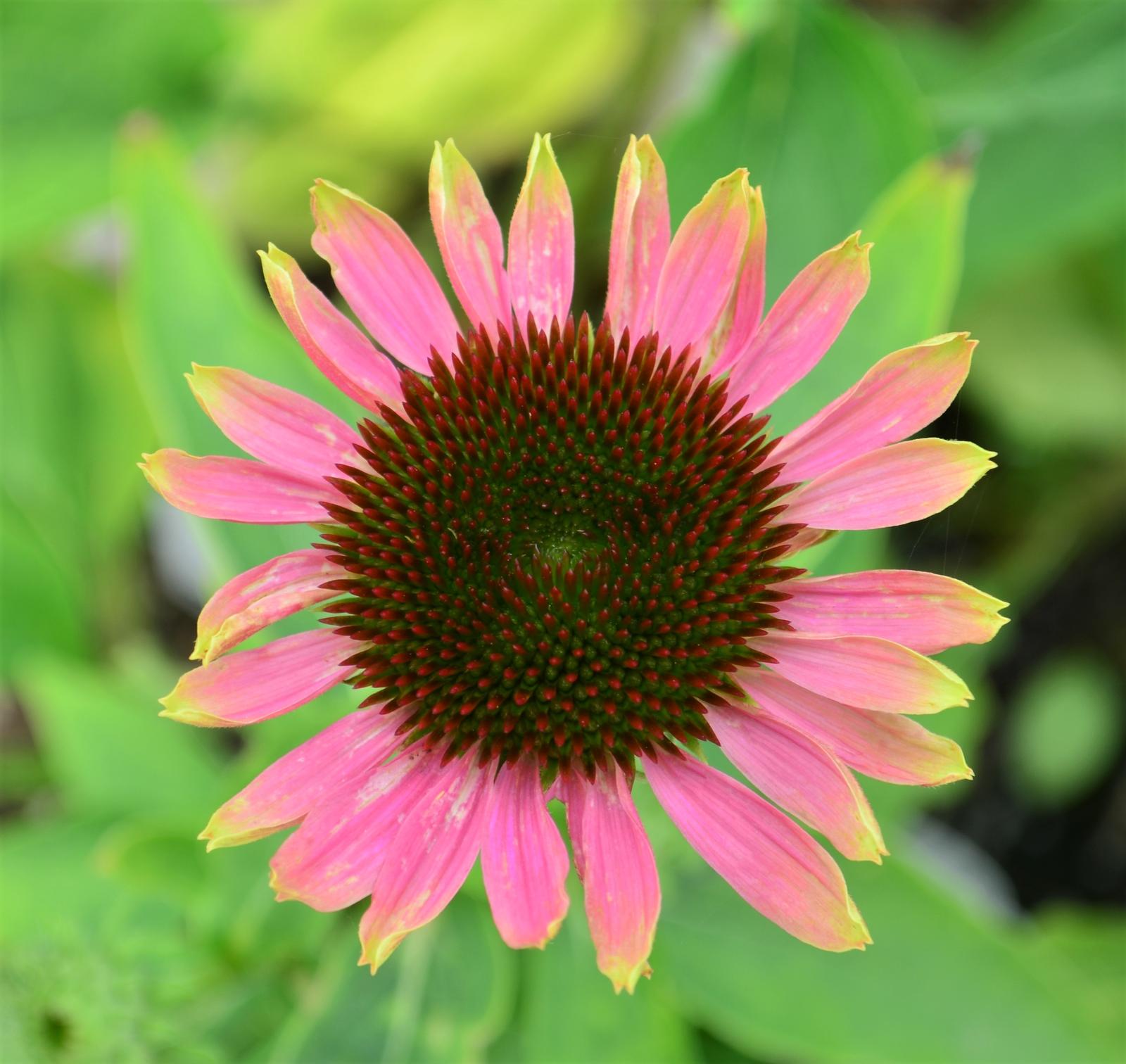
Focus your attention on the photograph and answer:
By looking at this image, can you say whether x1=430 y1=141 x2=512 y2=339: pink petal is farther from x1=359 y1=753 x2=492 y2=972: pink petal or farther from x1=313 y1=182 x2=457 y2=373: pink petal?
x1=359 y1=753 x2=492 y2=972: pink petal

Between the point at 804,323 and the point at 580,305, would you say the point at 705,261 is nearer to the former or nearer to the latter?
the point at 804,323

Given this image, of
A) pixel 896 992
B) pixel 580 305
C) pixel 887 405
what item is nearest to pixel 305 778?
pixel 887 405

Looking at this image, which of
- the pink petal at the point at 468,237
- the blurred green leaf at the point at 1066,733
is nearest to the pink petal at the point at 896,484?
the pink petal at the point at 468,237

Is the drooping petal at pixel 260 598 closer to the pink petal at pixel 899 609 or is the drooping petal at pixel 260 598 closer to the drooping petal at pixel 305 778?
the drooping petal at pixel 305 778

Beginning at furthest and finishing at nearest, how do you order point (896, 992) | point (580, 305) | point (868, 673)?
point (580, 305) → point (896, 992) → point (868, 673)

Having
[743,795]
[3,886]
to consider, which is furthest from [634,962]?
[3,886]

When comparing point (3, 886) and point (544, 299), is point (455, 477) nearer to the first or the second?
point (544, 299)
